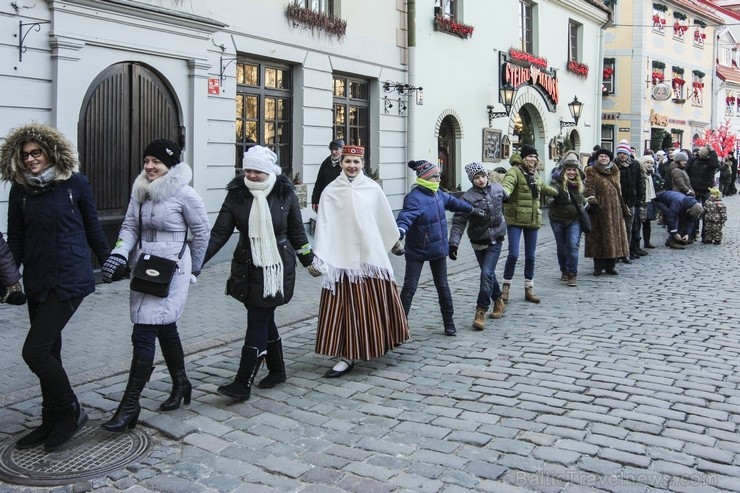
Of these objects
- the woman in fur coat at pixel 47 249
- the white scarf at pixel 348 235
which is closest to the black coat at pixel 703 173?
the white scarf at pixel 348 235

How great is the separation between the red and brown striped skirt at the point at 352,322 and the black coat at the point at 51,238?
6.50ft

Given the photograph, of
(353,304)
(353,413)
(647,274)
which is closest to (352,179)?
(353,304)

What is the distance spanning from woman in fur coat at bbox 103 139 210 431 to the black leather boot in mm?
360

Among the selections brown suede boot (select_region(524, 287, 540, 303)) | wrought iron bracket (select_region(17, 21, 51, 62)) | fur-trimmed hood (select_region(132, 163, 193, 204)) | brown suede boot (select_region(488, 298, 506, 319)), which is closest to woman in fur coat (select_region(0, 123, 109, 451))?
fur-trimmed hood (select_region(132, 163, 193, 204))

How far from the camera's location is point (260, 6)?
12797mm

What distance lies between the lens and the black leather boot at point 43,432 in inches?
181

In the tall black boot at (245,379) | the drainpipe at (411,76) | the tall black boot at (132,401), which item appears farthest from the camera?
the drainpipe at (411,76)

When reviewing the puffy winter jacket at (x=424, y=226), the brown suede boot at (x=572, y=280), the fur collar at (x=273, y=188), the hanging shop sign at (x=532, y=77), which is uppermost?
the hanging shop sign at (x=532, y=77)

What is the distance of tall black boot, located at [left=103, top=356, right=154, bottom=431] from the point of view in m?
4.79

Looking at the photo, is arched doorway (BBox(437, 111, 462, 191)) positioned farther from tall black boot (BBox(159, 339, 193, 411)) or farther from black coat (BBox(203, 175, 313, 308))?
tall black boot (BBox(159, 339, 193, 411))

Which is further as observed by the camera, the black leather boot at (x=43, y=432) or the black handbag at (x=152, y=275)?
the black handbag at (x=152, y=275)

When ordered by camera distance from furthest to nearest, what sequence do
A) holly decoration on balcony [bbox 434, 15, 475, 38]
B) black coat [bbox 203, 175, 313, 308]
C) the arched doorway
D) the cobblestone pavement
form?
the arched doorway → holly decoration on balcony [bbox 434, 15, 475, 38] → black coat [bbox 203, 175, 313, 308] → the cobblestone pavement

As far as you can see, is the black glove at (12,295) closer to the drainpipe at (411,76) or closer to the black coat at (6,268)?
the black coat at (6,268)

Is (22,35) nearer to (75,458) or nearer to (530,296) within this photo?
(75,458)
